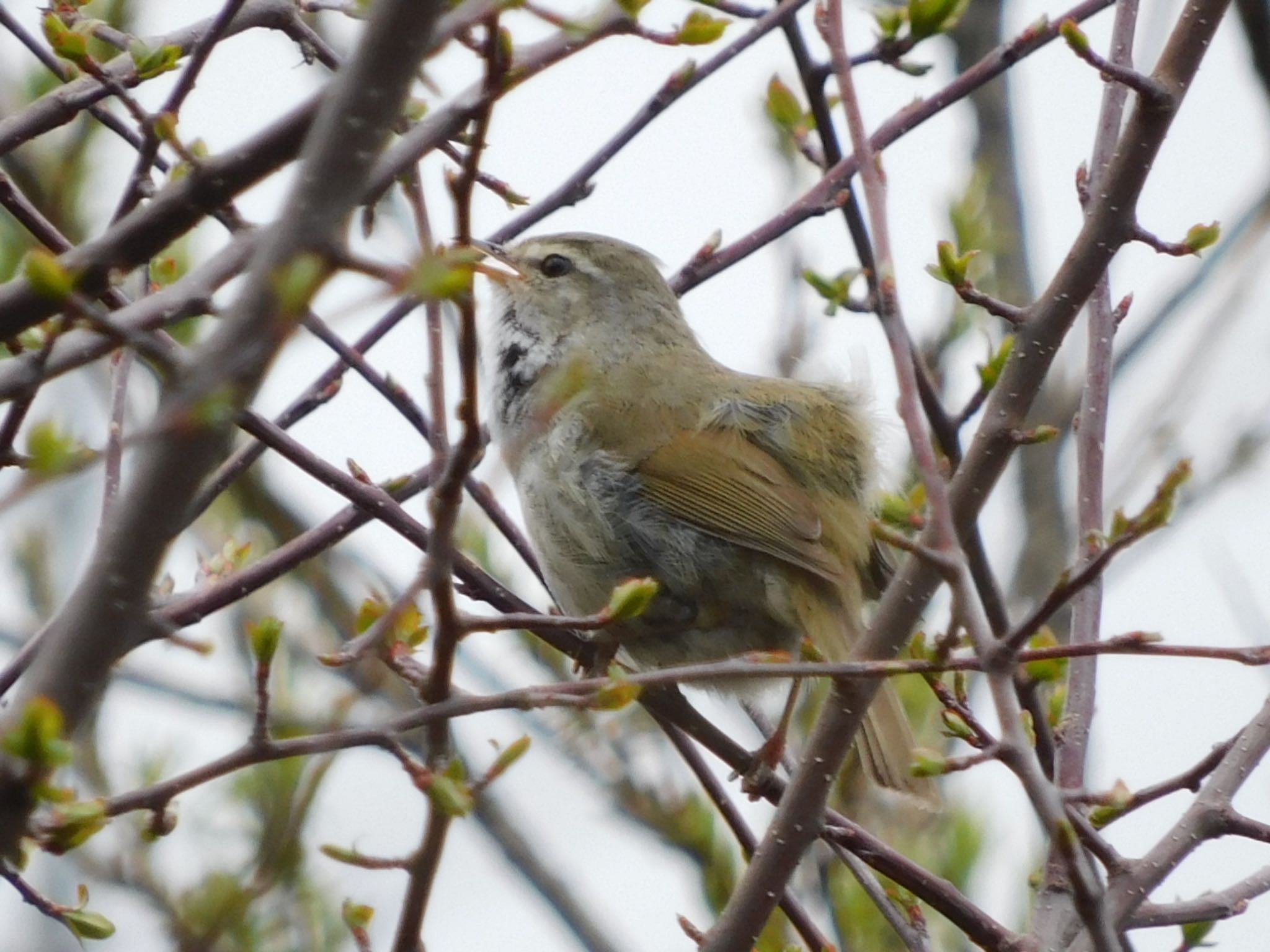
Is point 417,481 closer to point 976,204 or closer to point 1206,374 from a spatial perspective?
point 976,204

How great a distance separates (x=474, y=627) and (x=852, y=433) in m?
2.64

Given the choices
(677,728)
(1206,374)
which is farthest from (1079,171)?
(1206,374)

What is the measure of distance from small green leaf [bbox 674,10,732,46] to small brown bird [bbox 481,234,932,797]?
5.68 ft

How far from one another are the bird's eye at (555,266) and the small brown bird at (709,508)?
49 centimetres

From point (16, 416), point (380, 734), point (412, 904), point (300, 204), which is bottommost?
point (412, 904)

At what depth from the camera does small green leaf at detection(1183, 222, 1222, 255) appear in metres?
2.99

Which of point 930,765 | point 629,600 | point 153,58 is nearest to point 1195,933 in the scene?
point 930,765

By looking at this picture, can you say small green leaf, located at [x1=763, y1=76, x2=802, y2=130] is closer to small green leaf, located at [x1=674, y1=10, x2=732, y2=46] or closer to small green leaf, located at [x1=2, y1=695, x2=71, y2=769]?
small green leaf, located at [x1=674, y1=10, x2=732, y2=46]

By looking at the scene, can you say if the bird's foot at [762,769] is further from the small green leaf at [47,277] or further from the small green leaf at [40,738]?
the small green leaf at [47,277]

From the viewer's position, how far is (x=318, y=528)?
3.21m

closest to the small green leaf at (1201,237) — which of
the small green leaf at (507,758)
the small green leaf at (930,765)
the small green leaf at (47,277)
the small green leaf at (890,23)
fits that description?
the small green leaf at (890,23)

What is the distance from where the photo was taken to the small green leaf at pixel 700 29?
7.54 feet

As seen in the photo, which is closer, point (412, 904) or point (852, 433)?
point (412, 904)

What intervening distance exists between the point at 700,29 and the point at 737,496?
207 cm
